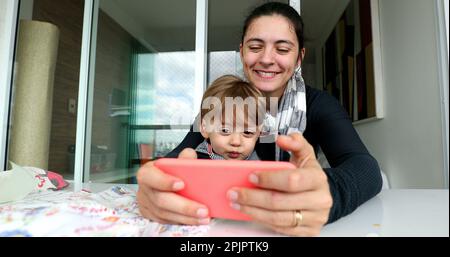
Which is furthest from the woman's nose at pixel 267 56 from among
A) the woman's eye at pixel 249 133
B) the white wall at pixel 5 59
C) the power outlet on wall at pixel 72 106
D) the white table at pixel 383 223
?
the white wall at pixel 5 59

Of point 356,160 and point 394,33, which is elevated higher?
point 394,33

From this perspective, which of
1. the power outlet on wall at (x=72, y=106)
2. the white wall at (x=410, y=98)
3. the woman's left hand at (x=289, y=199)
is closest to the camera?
the woman's left hand at (x=289, y=199)

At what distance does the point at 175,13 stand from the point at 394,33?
1.56 meters

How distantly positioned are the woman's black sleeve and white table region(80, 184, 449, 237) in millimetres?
23

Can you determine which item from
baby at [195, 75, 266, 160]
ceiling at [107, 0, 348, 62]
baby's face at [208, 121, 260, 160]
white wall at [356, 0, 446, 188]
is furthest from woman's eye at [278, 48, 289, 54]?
white wall at [356, 0, 446, 188]

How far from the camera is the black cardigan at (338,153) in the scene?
418mm

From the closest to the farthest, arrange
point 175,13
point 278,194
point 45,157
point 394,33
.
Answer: point 278,194 → point 394,33 → point 45,157 → point 175,13

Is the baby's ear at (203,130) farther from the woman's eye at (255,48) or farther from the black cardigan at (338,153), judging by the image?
the woman's eye at (255,48)

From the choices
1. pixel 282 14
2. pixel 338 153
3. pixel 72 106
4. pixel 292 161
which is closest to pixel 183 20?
pixel 72 106

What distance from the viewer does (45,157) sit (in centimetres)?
188

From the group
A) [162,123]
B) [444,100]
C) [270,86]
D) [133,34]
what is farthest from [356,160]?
[133,34]

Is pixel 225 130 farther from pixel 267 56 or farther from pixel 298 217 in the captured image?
pixel 298 217

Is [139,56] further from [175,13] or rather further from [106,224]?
[106,224]

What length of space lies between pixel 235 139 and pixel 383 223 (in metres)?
0.42
